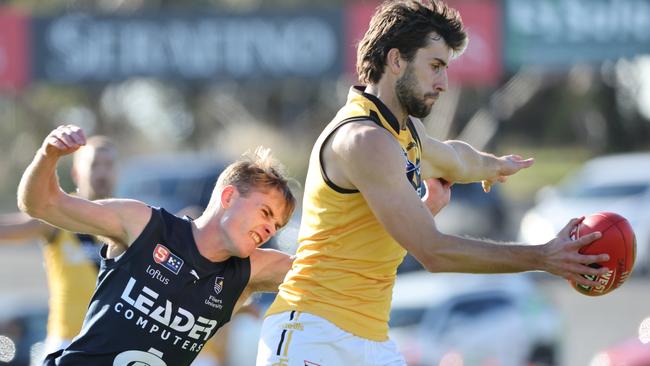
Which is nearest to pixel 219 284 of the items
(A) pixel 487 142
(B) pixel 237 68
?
(B) pixel 237 68

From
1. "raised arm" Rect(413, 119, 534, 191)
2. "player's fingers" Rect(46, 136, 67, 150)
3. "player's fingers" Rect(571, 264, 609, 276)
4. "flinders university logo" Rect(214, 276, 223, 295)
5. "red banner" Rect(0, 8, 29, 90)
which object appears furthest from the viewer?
"red banner" Rect(0, 8, 29, 90)

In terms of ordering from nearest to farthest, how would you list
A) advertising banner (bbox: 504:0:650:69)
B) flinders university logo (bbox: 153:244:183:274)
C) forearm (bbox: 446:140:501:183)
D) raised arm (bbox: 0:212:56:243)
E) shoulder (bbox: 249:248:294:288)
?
1. flinders university logo (bbox: 153:244:183:274)
2. shoulder (bbox: 249:248:294:288)
3. forearm (bbox: 446:140:501:183)
4. raised arm (bbox: 0:212:56:243)
5. advertising banner (bbox: 504:0:650:69)

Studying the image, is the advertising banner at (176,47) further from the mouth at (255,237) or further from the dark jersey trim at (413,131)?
the mouth at (255,237)

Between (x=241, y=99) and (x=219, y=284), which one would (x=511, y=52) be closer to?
(x=241, y=99)

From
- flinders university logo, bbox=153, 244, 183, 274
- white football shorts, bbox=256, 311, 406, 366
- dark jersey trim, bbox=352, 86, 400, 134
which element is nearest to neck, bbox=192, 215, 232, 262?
flinders university logo, bbox=153, 244, 183, 274

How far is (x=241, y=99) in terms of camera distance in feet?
113

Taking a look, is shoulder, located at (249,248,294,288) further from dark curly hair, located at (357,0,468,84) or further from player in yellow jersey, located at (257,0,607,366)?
dark curly hair, located at (357,0,468,84)

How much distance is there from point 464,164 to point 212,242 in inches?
48.9

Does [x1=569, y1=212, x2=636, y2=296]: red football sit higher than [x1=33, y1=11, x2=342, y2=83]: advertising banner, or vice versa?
[x1=33, y1=11, x2=342, y2=83]: advertising banner

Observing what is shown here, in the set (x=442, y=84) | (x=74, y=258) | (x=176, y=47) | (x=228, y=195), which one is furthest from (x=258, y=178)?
(x=176, y=47)

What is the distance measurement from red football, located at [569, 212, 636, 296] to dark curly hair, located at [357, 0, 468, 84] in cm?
87

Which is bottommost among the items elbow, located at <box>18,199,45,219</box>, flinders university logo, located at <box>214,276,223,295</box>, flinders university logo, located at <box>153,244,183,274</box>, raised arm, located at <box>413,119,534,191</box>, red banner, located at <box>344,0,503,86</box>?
flinders university logo, located at <box>214,276,223,295</box>

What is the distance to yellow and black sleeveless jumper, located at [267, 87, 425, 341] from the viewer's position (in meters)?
4.75

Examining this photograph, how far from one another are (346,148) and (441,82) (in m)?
0.49
